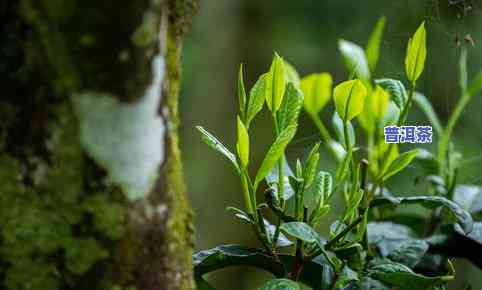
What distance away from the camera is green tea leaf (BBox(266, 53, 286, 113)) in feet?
2.29

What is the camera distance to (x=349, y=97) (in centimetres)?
70

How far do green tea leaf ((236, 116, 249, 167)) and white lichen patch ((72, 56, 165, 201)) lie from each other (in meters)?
0.16

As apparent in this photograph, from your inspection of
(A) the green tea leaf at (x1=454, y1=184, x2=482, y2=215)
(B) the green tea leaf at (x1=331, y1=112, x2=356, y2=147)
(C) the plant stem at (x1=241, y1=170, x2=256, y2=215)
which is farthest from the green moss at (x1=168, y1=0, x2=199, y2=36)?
(A) the green tea leaf at (x1=454, y1=184, x2=482, y2=215)

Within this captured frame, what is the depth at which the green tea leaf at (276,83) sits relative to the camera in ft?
2.29

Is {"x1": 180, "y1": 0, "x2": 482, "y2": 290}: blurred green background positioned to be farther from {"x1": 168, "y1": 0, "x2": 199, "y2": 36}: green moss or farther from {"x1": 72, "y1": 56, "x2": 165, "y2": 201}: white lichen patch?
{"x1": 72, "y1": 56, "x2": 165, "y2": 201}: white lichen patch

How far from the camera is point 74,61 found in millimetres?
489

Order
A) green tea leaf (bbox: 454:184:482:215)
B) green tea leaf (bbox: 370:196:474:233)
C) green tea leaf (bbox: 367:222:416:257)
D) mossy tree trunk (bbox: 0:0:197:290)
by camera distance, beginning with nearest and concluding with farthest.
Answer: mossy tree trunk (bbox: 0:0:197:290) < green tea leaf (bbox: 370:196:474:233) < green tea leaf (bbox: 367:222:416:257) < green tea leaf (bbox: 454:184:482:215)

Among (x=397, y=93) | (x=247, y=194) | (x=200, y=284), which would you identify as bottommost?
(x=200, y=284)

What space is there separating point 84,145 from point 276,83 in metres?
0.26

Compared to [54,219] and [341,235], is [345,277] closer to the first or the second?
[341,235]

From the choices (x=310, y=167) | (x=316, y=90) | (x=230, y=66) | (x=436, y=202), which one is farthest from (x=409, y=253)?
(x=230, y=66)

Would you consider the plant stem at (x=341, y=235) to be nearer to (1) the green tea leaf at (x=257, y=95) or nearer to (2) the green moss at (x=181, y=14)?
(1) the green tea leaf at (x=257, y=95)

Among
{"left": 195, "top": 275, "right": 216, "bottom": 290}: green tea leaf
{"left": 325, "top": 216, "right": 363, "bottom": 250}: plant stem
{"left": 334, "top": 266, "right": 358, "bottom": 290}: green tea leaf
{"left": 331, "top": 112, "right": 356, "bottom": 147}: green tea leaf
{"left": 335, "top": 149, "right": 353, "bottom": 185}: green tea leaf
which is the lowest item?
{"left": 195, "top": 275, "right": 216, "bottom": 290}: green tea leaf

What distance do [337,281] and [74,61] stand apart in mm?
343
